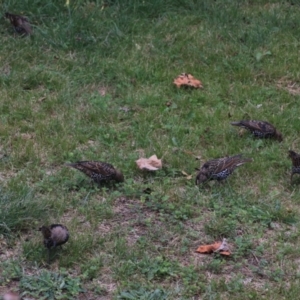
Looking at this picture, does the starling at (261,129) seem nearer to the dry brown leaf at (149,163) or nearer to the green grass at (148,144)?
the green grass at (148,144)

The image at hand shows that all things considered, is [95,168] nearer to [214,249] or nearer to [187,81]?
[214,249]

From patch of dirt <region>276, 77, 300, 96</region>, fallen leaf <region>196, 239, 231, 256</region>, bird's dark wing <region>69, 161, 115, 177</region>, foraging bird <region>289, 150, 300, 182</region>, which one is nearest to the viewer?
fallen leaf <region>196, 239, 231, 256</region>

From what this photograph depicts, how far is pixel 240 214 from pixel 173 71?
3.02 metres

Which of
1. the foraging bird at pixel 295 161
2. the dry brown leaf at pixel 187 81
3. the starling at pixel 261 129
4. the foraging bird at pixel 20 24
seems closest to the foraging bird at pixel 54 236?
the foraging bird at pixel 295 161

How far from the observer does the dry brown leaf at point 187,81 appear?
826 cm

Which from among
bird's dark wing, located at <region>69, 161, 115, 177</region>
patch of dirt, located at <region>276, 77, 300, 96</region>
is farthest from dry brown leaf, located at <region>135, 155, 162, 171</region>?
patch of dirt, located at <region>276, 77, 300, 96</region>

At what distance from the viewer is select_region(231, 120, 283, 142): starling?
714cm

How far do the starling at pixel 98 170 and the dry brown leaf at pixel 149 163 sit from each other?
30cm

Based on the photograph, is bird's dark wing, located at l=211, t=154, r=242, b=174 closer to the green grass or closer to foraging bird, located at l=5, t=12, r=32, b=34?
the green grass

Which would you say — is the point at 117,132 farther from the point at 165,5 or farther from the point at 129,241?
the point at 165,5

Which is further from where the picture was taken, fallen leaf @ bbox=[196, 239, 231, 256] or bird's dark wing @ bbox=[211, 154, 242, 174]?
bird's dark wing @ bbox=[211, 154, 242, 174]

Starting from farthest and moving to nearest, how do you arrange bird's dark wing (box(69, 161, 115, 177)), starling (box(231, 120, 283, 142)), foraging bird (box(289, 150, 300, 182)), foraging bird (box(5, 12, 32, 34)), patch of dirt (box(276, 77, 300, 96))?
foraging bird (box(5, 12, 32, 34))
patch of dirt (box(276, 77, 300, 96))
starling (box(231, 120, 283, 142))
foraging bird (box(289, 150, 300, 182))
bird's dark wing (box(69, 161, 115, 177))

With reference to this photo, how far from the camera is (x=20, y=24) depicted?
354 inches

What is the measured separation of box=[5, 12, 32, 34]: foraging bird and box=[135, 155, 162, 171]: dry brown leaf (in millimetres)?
3104
